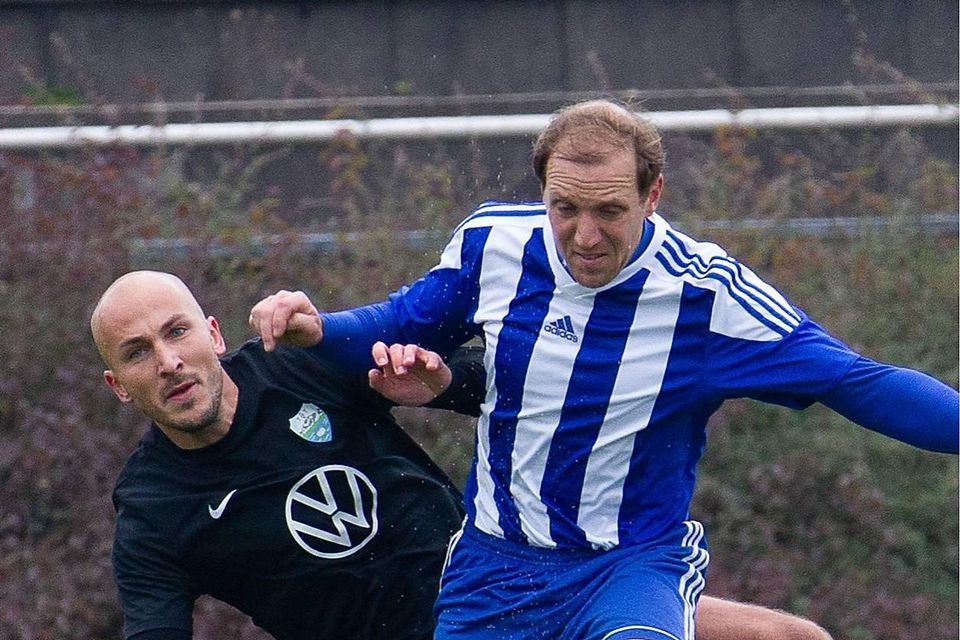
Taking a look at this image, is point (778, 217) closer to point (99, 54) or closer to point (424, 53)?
point (424, 53)

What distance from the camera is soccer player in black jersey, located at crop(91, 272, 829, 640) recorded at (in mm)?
4484

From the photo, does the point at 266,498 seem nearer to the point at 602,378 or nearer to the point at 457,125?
the point at 602,378

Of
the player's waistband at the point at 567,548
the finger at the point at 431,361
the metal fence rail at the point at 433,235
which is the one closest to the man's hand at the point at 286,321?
the finger at the point at 431,361

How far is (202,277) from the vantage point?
707 cm

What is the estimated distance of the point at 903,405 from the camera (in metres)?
3.78

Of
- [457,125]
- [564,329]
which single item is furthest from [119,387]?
[457,125]

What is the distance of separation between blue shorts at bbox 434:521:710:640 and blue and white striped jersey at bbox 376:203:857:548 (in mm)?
50

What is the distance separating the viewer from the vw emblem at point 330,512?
4.61m

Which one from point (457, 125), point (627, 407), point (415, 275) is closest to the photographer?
point (627, 407)

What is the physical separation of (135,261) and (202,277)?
0.96 feet

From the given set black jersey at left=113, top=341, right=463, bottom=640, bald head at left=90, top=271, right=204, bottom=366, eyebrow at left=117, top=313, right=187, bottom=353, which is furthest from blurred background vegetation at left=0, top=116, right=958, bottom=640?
eyebrow at left=117, top=313, right=187, bottom=353

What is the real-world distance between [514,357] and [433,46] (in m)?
5.37

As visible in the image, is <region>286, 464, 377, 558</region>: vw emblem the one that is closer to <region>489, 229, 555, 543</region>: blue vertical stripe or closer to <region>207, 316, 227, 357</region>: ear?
<region>207, 316, 227, 357</region>: ear

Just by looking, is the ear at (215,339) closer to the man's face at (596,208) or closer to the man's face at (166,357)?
the man's face at (166,357)
